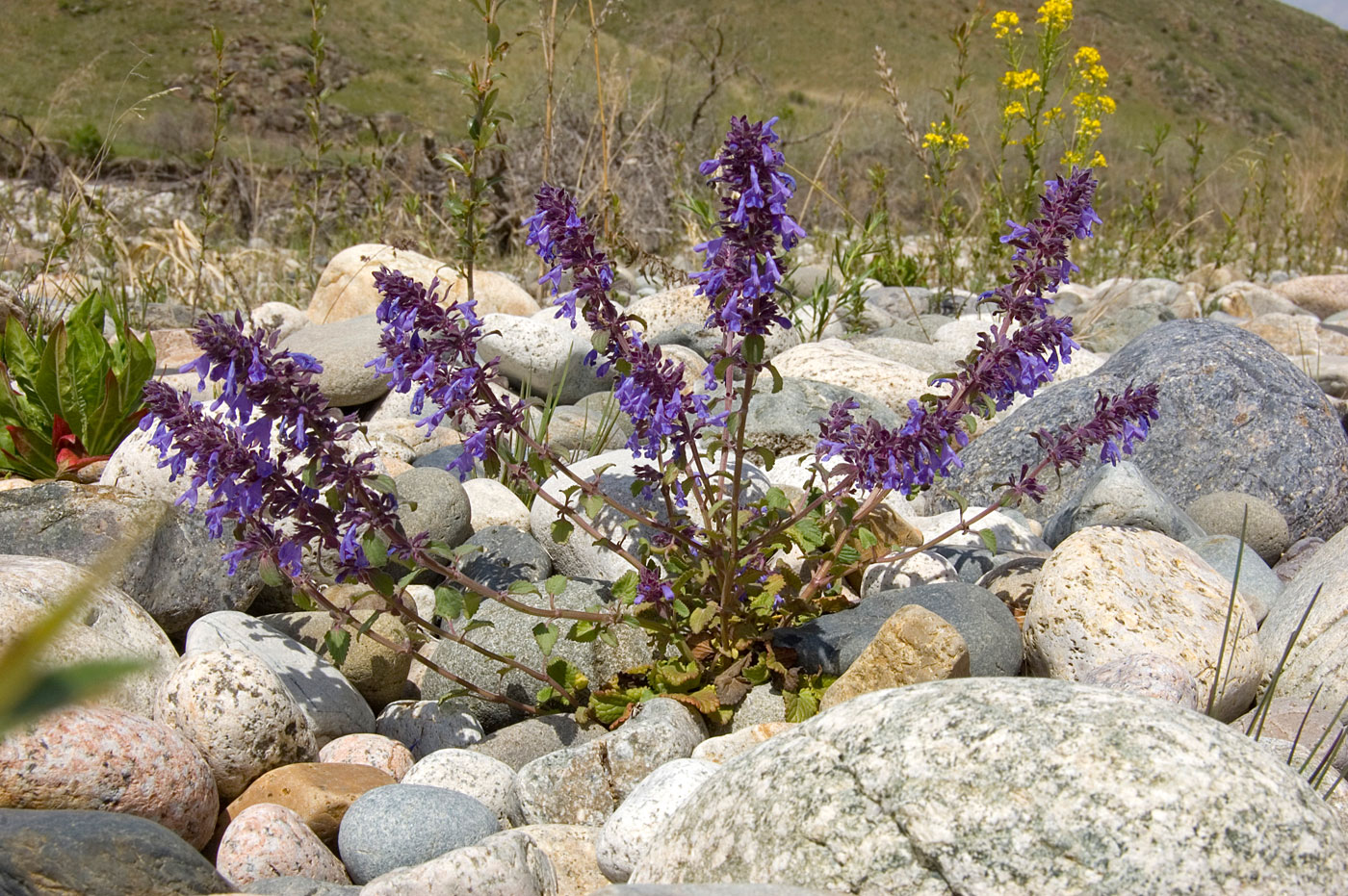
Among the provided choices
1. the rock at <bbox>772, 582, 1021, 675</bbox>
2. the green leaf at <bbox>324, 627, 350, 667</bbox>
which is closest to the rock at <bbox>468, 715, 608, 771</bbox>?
the green leaf at <bbox>324, 627, 350, 667</bbox>

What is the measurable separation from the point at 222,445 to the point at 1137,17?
7505cm

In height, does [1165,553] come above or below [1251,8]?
below

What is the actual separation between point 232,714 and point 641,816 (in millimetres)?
1227

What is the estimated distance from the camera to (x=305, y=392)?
8.29ft

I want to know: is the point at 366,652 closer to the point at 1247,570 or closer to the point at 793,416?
the point at 793,416

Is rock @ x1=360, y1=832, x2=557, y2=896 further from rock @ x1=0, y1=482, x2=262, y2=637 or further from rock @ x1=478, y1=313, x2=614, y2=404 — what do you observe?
rock @ x1=478, y1=313, x2=614, y2=404

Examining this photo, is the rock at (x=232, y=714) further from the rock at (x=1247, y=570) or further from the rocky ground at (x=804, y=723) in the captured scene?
the rock at (x=1247, y=570)

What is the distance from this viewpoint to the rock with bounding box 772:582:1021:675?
3248 mm

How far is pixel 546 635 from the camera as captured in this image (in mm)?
2893

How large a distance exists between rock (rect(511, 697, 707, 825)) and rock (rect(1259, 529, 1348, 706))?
72.5 inches

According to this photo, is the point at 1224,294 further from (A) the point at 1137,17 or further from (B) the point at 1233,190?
(A) the point at 1137,17

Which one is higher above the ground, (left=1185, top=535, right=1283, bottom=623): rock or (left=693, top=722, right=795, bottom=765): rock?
(left=1185, top=535, right=1283, bottom=623): rock

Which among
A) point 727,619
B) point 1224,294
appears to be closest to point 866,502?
point 727,619

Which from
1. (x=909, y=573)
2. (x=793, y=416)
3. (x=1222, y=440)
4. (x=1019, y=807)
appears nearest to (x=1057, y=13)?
(x=1222, y=440)
